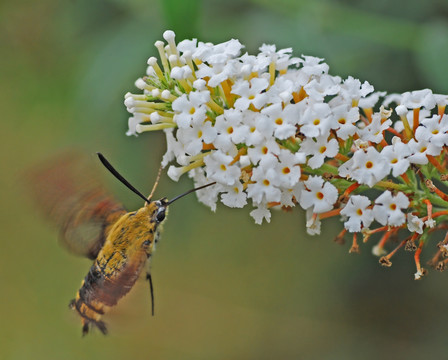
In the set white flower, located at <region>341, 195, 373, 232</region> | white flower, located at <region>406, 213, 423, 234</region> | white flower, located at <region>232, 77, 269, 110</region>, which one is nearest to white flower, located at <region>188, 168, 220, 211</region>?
white flower, located at <region>232, 77, 269, 110</region>

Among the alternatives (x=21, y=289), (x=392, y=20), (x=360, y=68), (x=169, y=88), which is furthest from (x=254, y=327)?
(x=169, y=88)

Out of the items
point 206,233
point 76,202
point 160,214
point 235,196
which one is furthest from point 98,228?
point 206,233

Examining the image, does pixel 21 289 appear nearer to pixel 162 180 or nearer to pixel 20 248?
pixel 20 248

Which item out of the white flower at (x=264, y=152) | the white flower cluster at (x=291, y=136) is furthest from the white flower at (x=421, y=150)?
the white flower at (x=264, y=152)

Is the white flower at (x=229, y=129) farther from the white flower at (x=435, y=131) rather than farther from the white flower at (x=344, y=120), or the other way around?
the white flower at (x=435, y=131)

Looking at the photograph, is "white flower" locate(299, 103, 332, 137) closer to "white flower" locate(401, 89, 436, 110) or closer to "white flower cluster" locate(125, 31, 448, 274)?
"white flower cluster" locate(125, 31, 448, 274)
